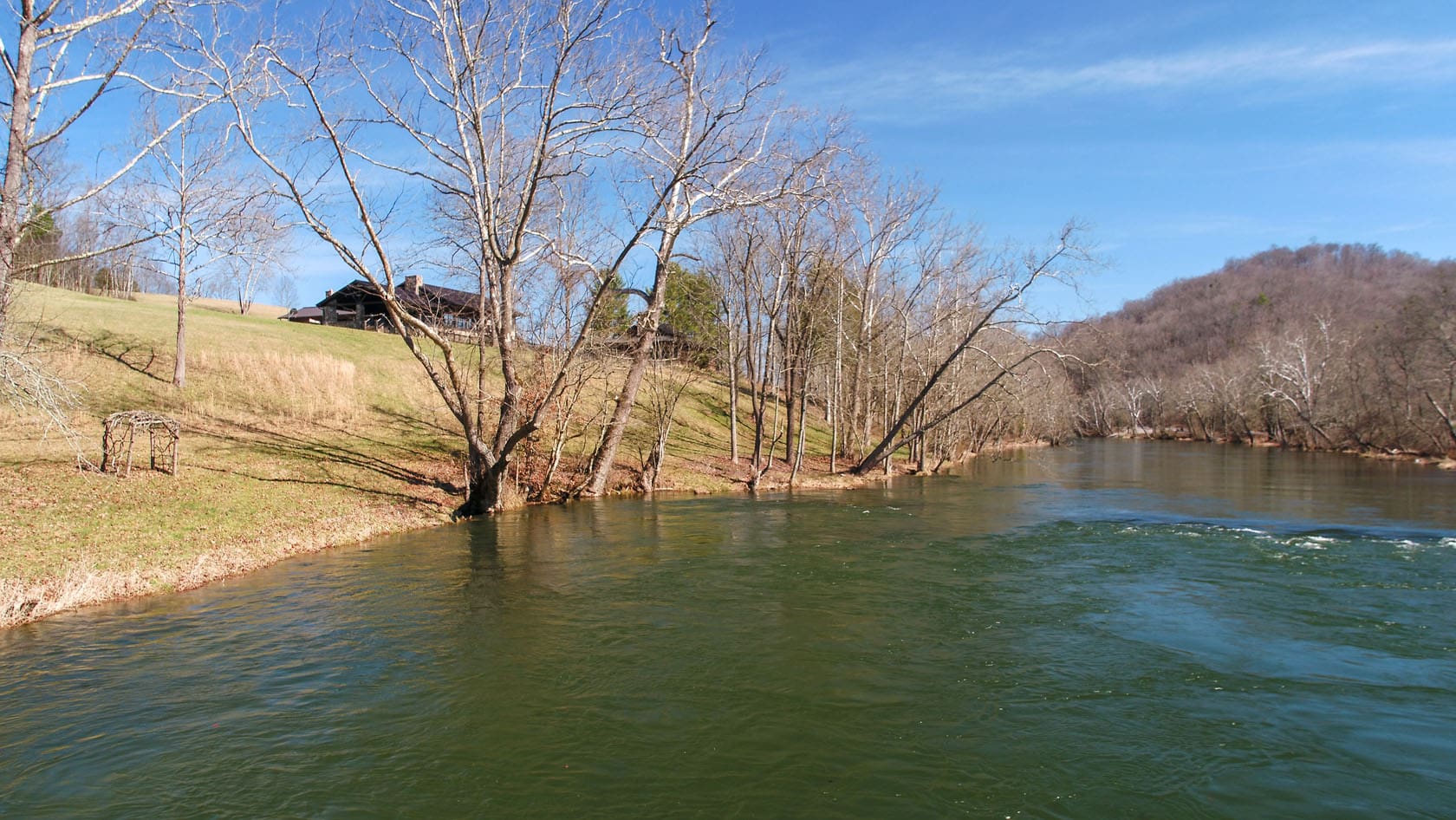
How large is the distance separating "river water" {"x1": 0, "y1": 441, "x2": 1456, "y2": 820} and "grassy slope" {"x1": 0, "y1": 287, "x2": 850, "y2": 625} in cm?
130

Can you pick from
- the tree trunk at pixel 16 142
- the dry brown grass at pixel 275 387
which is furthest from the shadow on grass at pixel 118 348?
the tree trunk at pixel 16 142

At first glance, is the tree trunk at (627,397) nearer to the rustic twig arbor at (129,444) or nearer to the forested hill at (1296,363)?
the rustic twig arbor at (129,444)

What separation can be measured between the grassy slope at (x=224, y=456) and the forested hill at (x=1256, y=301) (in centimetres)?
7970

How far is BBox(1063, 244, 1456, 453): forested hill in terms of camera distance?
49125 mm

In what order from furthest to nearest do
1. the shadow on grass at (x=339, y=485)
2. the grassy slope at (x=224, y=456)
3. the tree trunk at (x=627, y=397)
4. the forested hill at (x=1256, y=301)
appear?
the forested hill at (x=1256, y=301)
the tree trunk at (x=627, y=397)
the shadow on grass at (x=339, y=485)
the grassy slope at (x=224, y=456)

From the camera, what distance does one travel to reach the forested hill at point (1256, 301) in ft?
329

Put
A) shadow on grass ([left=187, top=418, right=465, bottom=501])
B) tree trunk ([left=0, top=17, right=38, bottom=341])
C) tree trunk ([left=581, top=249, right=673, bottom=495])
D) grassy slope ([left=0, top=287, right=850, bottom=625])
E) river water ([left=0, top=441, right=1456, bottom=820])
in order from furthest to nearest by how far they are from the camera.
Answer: tree trunk ([left=581, top=249, right=673, bottom=495]) → shadow on grass ([left=187, top=418, right=465, bottom=501]) → grassy slope ([left=0, top=287, right=850, bottom=625]) → tree trunk ([left=0, top=17, right=38, bottom=341]) → river water ([left=0, top=441, right=1456, bottom=820])

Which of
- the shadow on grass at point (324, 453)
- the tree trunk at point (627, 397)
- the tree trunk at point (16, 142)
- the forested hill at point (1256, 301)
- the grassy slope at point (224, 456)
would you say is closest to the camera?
the tree trunk at point (16, 142)

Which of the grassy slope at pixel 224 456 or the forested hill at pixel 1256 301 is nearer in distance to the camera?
the grassy slope at pixel 224 456

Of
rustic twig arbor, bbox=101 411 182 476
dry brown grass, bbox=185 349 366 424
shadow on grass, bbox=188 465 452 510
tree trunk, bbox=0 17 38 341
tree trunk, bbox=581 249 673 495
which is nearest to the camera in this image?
tree trunk, bbox=0 17 38 341

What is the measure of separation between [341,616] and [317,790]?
17.0 ft

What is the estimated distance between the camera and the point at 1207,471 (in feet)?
125

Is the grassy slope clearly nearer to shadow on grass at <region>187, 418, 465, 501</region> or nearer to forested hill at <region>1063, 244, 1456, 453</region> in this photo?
shadow on grass at <region>187, 418, 465, 501</region>

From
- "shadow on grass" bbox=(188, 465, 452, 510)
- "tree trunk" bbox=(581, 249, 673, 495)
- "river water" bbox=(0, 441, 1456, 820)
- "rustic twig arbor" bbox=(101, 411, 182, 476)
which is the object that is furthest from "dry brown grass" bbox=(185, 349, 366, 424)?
"river water" bbox=(0, 441, 1456, 820)
